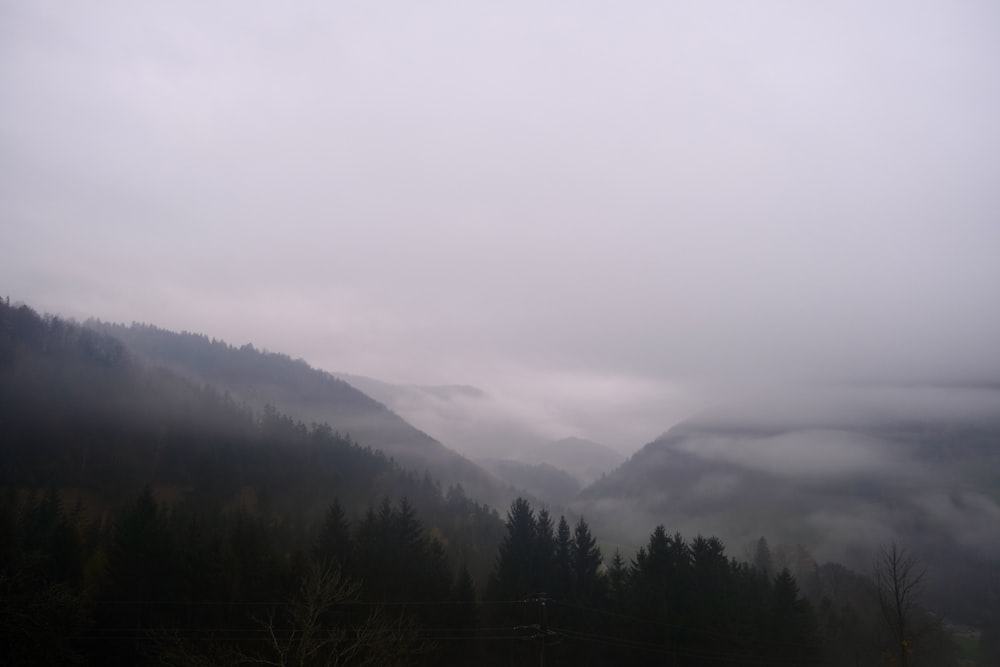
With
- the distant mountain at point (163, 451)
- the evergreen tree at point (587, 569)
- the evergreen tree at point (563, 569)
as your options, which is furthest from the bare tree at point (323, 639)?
the distant mountain at point (163, 451)

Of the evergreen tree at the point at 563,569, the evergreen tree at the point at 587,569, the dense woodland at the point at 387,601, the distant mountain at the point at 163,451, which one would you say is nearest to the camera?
the dense woodland at the point at 387,601

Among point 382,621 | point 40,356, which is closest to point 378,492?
point 40,356

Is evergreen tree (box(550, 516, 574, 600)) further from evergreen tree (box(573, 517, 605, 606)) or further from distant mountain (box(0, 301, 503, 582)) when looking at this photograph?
distant mountain (box(0, 301, 503, 582))

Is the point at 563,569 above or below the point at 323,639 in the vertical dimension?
above

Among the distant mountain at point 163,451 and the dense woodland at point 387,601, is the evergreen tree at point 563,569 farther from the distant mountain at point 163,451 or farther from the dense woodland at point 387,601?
the distant mountain at point 163,451

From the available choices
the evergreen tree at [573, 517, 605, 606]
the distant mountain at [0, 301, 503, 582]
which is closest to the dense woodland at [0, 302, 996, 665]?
the evergreen tree at [573, 517, 605, 606]

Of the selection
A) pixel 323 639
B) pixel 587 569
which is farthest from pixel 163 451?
pixel 323 639

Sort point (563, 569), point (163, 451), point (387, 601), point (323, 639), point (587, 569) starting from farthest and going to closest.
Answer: point (163, 451) → point (587, 569) → point (563, 569) → point (387, 601) → point (323, 639)

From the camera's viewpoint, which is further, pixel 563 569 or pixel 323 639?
pixel 563 569

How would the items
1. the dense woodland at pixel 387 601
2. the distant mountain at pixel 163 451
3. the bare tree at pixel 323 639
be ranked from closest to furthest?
the bare tree at pixel 323 639, the dense woodland at pixel 387 601, the distant mountain at pixel 163 451

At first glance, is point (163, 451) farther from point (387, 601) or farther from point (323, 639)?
point (323, 639)

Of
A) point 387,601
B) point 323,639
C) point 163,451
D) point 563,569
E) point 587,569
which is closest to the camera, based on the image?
point 323,639

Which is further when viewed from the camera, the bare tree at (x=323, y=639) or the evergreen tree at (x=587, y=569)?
the evergreen tree at (x=587, y=569)

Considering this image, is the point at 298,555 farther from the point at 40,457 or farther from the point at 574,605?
the point at 40,457
